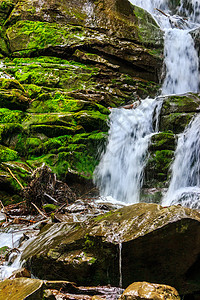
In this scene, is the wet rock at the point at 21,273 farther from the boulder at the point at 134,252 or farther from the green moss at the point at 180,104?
the green moss at the point at 180,104

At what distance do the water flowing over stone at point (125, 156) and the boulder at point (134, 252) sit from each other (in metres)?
4.66

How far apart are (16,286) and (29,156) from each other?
6.14m

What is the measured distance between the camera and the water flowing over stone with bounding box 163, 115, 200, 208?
6.98 metres

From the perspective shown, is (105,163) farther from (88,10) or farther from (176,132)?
(88,10)

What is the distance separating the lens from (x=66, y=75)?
37.2ft

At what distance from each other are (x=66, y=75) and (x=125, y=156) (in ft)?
15.8

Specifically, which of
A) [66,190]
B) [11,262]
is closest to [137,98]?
[66,190]

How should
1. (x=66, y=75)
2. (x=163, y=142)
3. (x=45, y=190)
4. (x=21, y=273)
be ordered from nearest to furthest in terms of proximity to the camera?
1. (x=21, y=273)
2. (x=45, y=190)
3. (x=163, y=142)
4. (x=66, y=75)

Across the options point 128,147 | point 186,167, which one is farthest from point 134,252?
point 128,147

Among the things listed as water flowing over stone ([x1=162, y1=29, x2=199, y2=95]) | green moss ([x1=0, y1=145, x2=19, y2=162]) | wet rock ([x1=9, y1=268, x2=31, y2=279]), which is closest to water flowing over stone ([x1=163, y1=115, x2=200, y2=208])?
wet rock ([x1=9, y1=268, x2=31, y2=279])

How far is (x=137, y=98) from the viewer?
39.3ft

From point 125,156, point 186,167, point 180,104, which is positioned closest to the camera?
point 186,167

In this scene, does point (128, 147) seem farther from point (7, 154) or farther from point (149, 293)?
point (149, 293)

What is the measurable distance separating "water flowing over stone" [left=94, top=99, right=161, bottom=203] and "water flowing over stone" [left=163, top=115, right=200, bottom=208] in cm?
96
